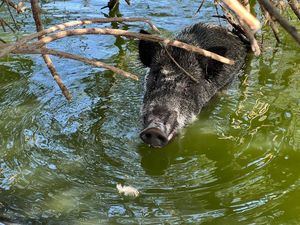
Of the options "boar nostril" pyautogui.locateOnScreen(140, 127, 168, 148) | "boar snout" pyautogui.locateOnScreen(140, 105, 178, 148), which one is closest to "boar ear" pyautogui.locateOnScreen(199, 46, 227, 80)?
"boar snout" pyautogui.locateOnScreen(140, 105, 178, 148)

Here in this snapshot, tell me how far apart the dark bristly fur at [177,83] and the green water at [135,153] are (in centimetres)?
18

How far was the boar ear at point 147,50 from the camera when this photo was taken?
21.2 ft

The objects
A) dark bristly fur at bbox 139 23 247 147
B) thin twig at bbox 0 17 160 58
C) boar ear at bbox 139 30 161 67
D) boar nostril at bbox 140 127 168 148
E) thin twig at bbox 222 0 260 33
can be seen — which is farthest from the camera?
boar ear at bbox 139 30 161 67

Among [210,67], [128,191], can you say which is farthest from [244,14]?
[210,67]

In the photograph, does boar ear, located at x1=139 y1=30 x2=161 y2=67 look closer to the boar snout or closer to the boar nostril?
the boar snout

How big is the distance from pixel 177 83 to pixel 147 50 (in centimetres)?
73

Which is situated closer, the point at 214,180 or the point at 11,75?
the point at 214,180

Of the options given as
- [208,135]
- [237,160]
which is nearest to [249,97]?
[208,135]

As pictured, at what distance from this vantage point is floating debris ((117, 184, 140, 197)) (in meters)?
4.52

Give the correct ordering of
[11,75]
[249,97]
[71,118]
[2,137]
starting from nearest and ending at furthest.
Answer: [2,137] < [71,118] < [249,97] < [11,75]

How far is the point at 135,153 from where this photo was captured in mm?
5211

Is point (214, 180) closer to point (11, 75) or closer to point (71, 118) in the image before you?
point (71, 118)

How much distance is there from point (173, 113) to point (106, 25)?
12.9 feet

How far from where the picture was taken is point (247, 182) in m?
4.64
